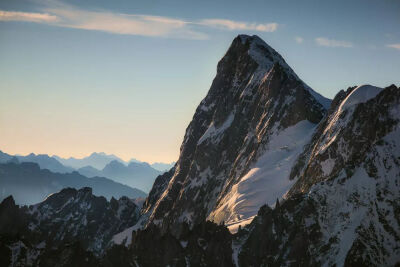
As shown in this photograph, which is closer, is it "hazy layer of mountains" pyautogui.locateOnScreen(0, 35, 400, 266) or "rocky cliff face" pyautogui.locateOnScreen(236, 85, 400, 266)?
"rocky cliff face" pyautogui.locateOnScreen(236, 85, 400, 266)

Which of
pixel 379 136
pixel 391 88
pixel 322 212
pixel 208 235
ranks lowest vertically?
pixel 208 235

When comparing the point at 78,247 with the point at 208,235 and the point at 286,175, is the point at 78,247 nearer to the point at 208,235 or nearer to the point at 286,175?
the point at 208,235

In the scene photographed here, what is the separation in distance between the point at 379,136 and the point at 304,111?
163ft

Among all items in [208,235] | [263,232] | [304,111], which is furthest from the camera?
[304,111]

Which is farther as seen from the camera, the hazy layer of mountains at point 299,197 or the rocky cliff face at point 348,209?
the hazy layer of mountains at point 299,197

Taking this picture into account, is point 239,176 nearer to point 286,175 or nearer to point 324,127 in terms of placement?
point 286,175

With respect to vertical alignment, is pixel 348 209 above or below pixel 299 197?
below

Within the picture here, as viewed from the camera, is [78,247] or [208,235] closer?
[208,235]

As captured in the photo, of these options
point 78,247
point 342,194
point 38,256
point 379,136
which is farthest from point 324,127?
point 38,256

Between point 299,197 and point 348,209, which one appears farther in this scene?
point 299,197

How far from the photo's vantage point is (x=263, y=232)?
126m

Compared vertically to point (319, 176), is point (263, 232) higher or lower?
lower

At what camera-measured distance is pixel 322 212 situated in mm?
119188

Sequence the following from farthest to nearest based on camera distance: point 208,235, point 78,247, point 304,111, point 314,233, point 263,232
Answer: point 304,111 → point 78,247 → point 208,235 → point 263,232 → point 314,233
